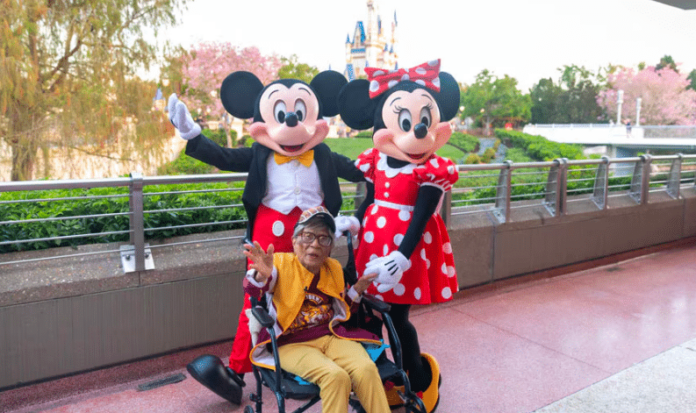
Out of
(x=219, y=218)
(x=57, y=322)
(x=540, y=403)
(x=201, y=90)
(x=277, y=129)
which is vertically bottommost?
(x=540, y=403)

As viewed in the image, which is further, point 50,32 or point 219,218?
point 50,32

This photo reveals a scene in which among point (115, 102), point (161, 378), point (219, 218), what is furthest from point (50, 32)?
point (161, 378)

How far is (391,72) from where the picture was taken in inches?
114

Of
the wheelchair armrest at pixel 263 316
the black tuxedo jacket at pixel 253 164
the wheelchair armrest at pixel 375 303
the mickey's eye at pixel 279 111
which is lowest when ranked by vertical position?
the wheelchair armrest at pixel 375 303

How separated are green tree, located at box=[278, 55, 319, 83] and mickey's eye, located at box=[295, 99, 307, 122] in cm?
1970

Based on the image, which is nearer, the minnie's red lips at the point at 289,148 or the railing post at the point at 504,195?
the minnie's red lips at the point at 289,148

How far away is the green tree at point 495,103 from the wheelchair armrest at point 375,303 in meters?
39.0

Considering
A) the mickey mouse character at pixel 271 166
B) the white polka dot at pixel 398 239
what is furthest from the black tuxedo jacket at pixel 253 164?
the white polka dot at pixel 398 239

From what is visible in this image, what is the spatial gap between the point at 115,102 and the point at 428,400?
41.4 ft

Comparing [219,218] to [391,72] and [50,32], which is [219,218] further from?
[50,32]

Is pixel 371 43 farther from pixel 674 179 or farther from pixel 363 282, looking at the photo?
pixel 363 282

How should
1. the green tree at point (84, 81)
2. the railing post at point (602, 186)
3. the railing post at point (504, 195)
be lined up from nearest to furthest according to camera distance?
the railing post at point (504, 195)
the railing post at point (602, 186)
the green tree at point (84, 81)

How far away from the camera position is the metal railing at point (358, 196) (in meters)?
3.14

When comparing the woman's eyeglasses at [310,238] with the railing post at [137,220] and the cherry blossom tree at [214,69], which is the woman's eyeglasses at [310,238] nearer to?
the railing post at [137,220]
